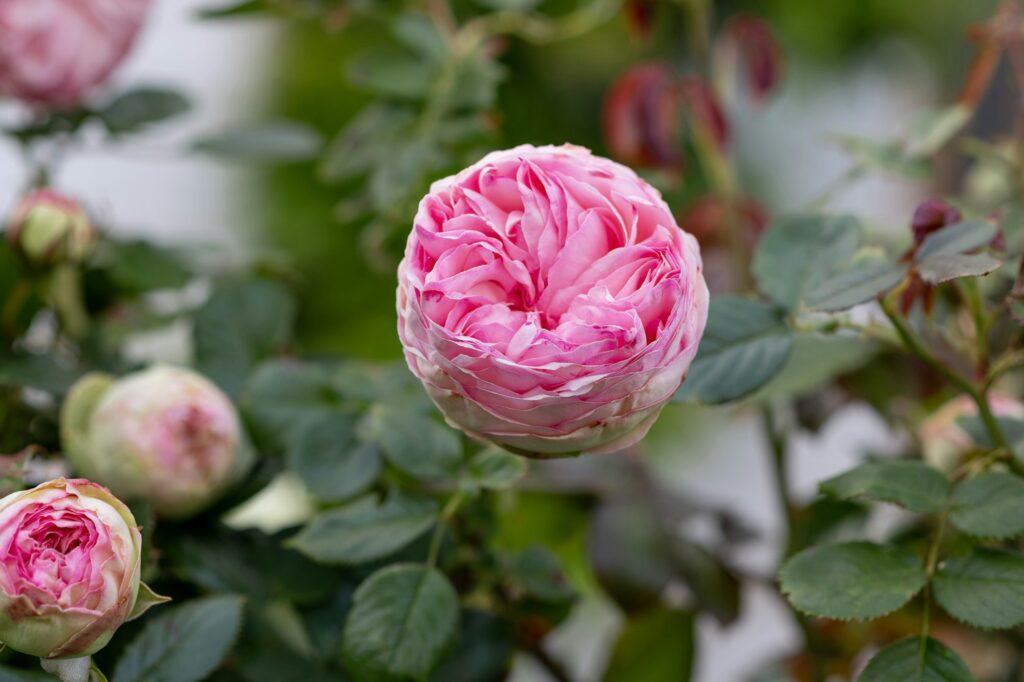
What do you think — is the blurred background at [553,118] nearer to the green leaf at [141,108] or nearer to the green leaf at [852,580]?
the green leaf at [141,108]

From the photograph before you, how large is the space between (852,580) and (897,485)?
0.02m

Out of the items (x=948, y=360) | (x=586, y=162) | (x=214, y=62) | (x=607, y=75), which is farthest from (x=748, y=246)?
(x=214, y=62)

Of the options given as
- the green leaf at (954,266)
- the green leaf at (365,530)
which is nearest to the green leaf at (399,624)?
the green leaf at (365,530)

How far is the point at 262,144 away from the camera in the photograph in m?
0.38

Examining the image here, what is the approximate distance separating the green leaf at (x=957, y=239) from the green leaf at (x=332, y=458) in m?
0.13

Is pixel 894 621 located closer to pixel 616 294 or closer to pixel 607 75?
pixel 616 294

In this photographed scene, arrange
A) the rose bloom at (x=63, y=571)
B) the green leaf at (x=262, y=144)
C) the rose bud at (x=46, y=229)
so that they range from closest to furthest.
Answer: the rose bloom at (x=63, y=571)
the rose bud at (x=46, y=229)
the green leaf at (x=262, y=144)

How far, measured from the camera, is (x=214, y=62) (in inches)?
47.4

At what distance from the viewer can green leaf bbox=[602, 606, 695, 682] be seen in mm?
298

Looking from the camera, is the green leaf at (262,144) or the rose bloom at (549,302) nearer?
the rose bloom at (549,302)

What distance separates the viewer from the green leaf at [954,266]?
7.4 inches

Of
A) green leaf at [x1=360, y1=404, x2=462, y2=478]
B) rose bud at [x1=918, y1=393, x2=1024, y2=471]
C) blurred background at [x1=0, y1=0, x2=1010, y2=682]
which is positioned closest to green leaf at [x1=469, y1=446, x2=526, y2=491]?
green leaf at [x1=360, y1=404, x2=462, y2=478]

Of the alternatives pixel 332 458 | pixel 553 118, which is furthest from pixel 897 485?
pixel 553 118

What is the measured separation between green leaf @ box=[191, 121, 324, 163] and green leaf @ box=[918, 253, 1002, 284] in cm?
24
